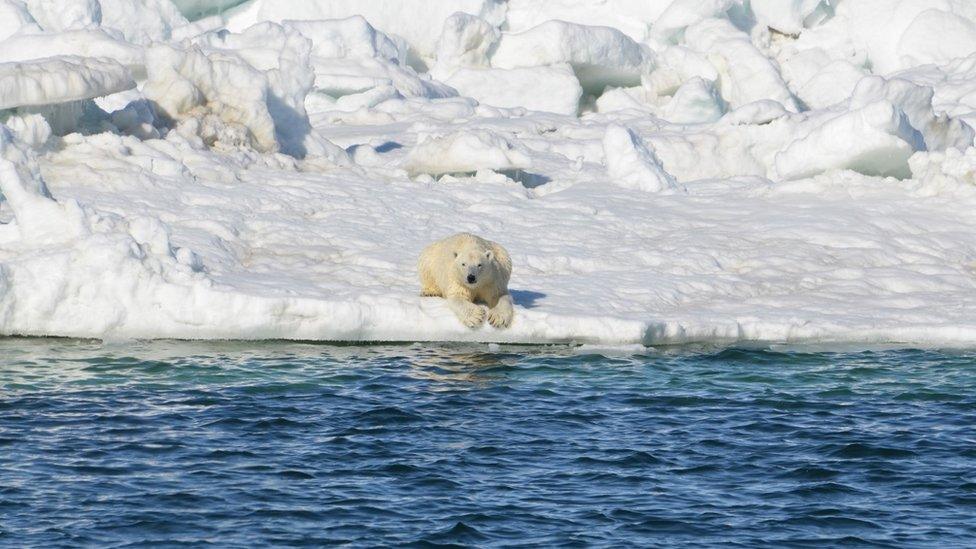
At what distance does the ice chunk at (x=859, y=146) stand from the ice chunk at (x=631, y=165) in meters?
1.91

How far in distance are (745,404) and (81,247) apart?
6511mm

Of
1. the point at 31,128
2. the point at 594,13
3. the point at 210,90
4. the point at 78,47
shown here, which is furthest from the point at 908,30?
the point at 31,128

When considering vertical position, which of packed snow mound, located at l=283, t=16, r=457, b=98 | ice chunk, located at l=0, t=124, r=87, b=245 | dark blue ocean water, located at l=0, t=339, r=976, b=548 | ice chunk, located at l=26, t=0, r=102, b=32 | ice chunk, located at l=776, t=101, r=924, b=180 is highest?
ice chunk, located at l=26, t=0, r=102, b=32

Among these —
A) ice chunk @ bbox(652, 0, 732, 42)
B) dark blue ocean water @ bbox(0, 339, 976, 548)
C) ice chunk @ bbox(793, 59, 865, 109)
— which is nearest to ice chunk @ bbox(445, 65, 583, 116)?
ice chunk @ bbox(652, 0, 732, 42)

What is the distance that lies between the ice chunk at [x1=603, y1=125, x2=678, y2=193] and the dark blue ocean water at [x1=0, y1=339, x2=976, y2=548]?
7384 millimetres

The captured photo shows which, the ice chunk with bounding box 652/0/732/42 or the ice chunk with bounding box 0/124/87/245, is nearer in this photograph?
the ice chunk with bounding box 0/124/87/245

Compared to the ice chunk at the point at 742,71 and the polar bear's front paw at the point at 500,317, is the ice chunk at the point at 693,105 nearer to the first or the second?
the ice chunk at the point at 742,71

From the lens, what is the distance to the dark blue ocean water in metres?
9.10

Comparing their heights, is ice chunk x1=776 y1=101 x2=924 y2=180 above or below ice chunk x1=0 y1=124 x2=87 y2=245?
above

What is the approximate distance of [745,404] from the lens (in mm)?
12281

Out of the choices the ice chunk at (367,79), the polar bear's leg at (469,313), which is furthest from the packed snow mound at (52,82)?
the ice chunk at (367,79)

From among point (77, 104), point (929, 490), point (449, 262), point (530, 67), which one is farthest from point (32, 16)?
point (929, 490)

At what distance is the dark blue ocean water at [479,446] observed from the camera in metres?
9.10

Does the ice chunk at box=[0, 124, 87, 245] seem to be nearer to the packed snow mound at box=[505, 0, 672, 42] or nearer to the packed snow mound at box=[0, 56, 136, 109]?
the packed snow mound at box=[0, 56, 136, 109]
